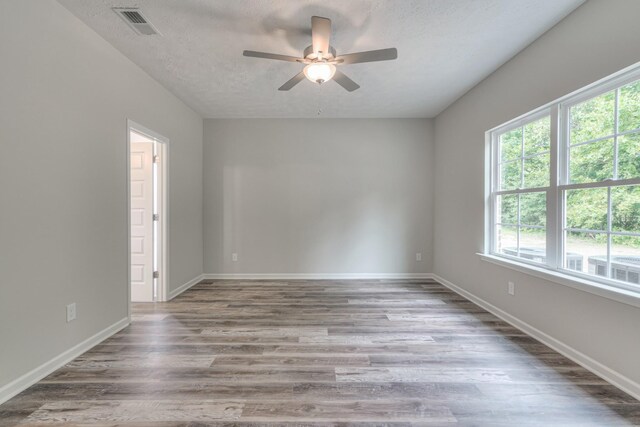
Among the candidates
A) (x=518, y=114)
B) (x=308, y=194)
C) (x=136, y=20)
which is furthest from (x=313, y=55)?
(x=308, y=194)

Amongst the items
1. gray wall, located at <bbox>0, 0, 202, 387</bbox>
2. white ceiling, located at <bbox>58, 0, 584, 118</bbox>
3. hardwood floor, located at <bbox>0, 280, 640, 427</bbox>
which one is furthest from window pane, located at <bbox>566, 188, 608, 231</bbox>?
gray wall, located at <bbox>0, 0, 202, 387</bbox>

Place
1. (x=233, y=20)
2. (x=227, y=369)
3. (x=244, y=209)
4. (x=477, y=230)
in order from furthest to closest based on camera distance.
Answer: (x=244, y=209), (x=477, y=230), (x=233, y=20), (x=227, y=369)

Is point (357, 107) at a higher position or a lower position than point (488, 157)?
higher

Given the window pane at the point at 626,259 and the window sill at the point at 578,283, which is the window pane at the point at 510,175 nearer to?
the window sill at the point at 578,283

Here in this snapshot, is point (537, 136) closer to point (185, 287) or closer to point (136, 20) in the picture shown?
point (136, 20)

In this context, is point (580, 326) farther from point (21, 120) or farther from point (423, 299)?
point (21, 120)

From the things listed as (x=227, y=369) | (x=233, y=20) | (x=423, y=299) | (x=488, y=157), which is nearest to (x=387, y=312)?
(x=423, y=299)

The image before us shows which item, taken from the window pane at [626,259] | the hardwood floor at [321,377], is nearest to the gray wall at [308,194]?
the hardwood floor at [321,377]

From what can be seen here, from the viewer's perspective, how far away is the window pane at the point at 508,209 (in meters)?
2.94

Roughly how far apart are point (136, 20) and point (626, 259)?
399 cm

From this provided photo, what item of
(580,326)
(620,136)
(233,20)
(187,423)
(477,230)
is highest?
(233,20)

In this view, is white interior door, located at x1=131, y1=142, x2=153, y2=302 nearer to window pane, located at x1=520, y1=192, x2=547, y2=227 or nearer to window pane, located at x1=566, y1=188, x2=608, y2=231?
window pane, located at x1=520, y1=192, x2=547, y2=227

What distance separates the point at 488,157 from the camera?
10.7 ft

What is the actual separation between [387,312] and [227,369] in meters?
1.83
